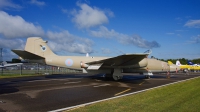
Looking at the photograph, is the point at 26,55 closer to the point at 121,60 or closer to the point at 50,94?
the point at 121,60

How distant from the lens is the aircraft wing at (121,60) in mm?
17094

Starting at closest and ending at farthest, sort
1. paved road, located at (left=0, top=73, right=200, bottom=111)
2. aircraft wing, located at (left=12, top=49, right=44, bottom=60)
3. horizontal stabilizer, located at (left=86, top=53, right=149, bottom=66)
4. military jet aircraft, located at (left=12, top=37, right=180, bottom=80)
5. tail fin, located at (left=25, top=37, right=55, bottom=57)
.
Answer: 1. paved road, located at (left=0, top=73, right=200, bottom=111)
2. horizontal stabilizer, located at (left=86, top=53, right=149, bottom=66)
3. aircraft wing, located at (left=12, top=49, right=44, bottom=60)
4. military jet aircraft, located at (left=12, top=37, right=180, bottom=80)
5. tail fin, located at (left=25, top=37, right=55, bottom=57)

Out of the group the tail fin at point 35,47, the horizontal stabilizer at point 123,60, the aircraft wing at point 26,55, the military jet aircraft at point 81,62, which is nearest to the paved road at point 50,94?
the horizontal stabilizer at point 123,60

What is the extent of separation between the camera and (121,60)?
714 inches

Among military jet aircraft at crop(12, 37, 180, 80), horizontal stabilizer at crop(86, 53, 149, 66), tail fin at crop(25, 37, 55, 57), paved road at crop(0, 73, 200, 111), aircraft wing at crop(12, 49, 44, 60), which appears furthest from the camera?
tail fin at crop(25, 37, 55, 57)

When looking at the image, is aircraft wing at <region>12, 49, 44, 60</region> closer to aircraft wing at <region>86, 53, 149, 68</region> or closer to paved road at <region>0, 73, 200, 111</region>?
paved road at <region>0, 73, 200, 111</region>

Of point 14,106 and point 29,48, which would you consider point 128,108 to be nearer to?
point 14,106

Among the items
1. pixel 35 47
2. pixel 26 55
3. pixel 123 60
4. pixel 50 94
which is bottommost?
pixel 50 94

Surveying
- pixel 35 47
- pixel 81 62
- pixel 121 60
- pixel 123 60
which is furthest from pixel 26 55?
pixel 123 60

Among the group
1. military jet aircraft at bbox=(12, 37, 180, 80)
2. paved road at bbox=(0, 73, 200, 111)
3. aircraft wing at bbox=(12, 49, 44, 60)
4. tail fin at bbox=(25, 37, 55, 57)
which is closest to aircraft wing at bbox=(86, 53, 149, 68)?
military jet aircraft at bbox=(12, 37, 180, 80)

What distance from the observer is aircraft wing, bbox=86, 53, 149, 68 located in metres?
17.1

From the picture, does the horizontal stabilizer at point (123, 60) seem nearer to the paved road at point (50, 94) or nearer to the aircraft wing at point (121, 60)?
the aircraft wing at point (121, 60)

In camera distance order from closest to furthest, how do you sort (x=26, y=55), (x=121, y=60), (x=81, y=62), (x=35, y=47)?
(x=121, y=60) → (x=26, y=55) → (x=81, y=62) → (x=35, y=47)

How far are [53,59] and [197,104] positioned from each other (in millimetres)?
16587
